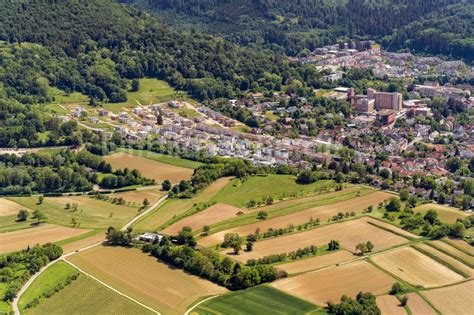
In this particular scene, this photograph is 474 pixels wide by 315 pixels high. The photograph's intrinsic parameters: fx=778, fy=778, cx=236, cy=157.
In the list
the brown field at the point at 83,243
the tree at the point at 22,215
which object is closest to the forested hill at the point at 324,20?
the tree at the point at 22,215

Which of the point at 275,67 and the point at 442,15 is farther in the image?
the point at 442,15

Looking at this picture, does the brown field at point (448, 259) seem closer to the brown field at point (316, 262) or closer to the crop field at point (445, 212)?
the brown field at point (316, 262)

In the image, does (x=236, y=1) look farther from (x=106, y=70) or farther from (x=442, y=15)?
(x=106, y=70)

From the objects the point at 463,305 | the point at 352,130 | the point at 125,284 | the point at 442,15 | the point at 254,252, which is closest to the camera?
the point at 463,305

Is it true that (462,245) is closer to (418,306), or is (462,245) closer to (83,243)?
(418,306)

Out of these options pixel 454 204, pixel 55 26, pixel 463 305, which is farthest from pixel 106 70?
pixel 463 305

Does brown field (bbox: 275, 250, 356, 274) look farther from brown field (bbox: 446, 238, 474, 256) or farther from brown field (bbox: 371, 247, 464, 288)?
brown field (bbox: 446, 238, 474, 256)

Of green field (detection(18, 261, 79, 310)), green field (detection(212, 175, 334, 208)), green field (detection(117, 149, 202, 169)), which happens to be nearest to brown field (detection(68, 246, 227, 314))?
green field (detection(18, 261, 79, 310))

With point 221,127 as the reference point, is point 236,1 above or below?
above
